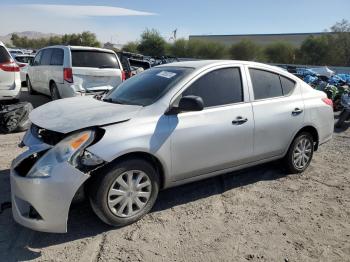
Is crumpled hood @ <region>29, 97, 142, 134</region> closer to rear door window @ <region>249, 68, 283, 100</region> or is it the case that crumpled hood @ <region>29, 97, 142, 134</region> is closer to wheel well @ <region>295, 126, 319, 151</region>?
rear door window @ <region>249, 68, 283, 100</region>

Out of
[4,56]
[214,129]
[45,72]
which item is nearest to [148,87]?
[214,129]

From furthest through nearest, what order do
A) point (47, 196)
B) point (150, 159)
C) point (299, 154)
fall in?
point (299, 154), point (150, 159), point (47, 196)

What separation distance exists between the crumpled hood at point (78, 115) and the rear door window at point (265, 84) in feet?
5.53

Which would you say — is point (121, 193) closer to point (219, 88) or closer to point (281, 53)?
point (219, 88)

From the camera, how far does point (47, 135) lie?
12.3 feet

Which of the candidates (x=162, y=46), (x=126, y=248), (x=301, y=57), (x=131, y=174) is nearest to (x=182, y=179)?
(x=131, y=174)

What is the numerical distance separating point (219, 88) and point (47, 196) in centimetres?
229

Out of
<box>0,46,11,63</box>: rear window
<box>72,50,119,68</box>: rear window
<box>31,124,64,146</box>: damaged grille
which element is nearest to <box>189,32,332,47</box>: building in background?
<box>72,50,119,68</box>: rear window

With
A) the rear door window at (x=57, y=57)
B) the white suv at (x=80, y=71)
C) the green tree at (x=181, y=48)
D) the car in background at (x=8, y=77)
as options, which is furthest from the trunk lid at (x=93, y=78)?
the green tree at (x=181, y=48)

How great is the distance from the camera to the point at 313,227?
13.3 feet

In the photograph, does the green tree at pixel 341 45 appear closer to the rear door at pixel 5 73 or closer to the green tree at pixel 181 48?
the green tree at pixel 181 48

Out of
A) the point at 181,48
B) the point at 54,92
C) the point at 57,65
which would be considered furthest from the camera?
the point at 181,48

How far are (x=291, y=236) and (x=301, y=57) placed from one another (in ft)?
200

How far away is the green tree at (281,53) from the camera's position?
62125mm
